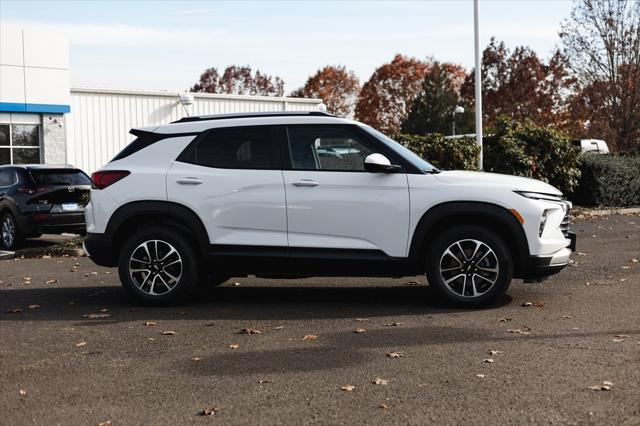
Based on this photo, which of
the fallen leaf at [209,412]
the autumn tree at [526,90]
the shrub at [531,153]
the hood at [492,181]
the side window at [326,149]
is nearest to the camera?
the fallen leaf at [209,412]

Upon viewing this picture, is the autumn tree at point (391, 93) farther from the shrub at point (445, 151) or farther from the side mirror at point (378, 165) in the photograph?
the side mirror at point (378, 165)

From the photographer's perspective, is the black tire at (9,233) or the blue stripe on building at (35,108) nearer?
the black tire at (9,233)

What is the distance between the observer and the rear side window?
15438mm

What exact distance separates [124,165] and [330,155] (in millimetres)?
2054

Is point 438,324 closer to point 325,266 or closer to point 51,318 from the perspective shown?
point 325,266

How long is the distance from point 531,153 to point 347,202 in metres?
13.3

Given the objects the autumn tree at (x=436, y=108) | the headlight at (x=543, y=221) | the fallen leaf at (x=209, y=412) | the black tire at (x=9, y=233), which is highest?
the autumn tree at (x=436, y=108)

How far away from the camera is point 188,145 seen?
8422mm

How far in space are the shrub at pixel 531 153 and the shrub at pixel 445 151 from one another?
1140 mm

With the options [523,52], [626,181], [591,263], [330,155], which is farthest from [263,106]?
[523,52]

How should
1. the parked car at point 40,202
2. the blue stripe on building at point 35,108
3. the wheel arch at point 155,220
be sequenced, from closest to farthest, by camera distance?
the wheel arch at point 155,220 < the parked car at point 40,202 < the blue stripe on building at point 35,108

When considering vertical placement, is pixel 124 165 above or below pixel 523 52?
below

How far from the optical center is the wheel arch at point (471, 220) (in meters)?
7.82

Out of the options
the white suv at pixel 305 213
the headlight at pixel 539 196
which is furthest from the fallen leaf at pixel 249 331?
the headlight at pixel 539 196
